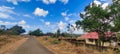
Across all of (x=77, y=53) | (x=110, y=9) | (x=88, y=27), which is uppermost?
(x=110, y=9)

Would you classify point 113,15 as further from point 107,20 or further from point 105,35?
point 105,35

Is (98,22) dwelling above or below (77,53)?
above

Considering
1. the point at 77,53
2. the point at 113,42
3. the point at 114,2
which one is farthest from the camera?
the point at 113,42

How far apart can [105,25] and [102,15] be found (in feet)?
6.39

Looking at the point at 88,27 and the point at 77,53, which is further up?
the point at 88,27

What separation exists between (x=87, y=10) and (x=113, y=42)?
9.88 metres

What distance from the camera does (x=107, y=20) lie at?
111ft

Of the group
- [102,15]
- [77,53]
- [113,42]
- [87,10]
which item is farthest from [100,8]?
[77,53]

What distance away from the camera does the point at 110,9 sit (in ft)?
107

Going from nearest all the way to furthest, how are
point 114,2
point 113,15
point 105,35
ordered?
point 114,2 < point 113,15 < point 105,35

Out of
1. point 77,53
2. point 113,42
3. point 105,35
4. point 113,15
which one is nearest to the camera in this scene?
point 77,53

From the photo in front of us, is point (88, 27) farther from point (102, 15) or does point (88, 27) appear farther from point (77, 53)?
point (77, 53)

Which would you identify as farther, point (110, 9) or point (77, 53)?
point (110, 9)

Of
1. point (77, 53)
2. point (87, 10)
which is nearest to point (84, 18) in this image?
point (87, 10)
